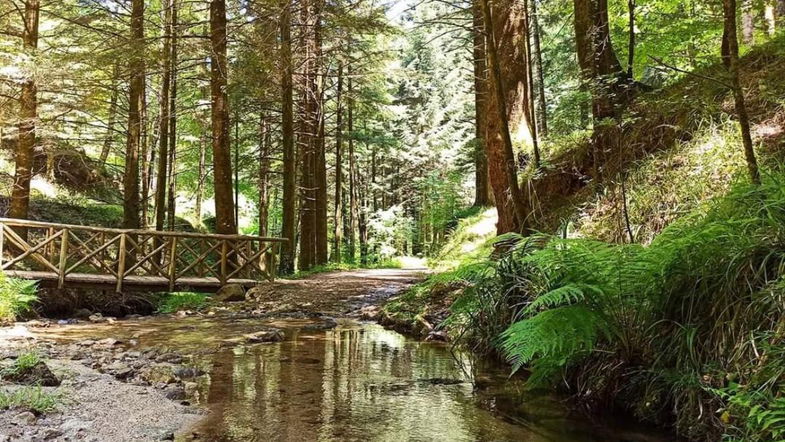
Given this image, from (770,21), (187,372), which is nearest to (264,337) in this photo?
(187,372)

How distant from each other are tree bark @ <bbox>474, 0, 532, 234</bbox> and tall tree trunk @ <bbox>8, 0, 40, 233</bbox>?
890cm

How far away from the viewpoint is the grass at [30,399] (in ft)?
10.5

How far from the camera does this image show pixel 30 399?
329 centimetres

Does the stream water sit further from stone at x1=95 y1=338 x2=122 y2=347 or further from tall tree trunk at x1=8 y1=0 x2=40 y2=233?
tall tree trunk at x1=8 y1=0 x2=40 y2=233

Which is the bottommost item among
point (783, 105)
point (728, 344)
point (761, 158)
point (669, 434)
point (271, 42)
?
point (669, 434)

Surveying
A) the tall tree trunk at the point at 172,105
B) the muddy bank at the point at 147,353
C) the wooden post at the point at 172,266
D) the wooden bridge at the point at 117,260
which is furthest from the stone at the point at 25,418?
the tall tree trunk at the point at 172,105

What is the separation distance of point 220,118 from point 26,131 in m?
3.72

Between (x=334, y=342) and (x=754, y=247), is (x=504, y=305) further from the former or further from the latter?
(x=334, y=342)

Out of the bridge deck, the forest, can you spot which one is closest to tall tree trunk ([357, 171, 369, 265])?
the forest

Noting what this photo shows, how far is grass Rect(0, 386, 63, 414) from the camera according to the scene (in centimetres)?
319

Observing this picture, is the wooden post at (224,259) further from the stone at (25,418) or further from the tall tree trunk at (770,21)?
the tall tree trunk at (770,21)

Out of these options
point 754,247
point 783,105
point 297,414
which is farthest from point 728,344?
point 783,105

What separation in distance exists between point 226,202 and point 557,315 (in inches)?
386

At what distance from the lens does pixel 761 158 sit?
198 inches
